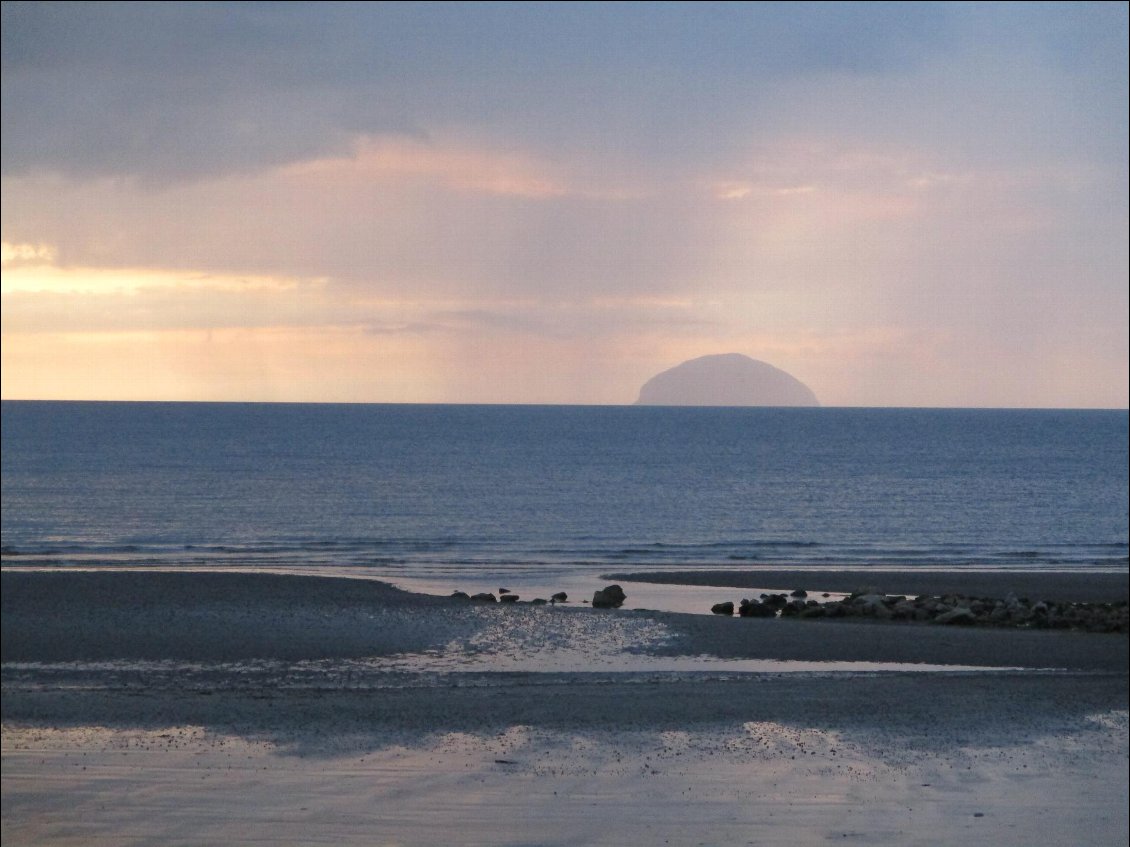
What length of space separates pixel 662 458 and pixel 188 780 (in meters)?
123

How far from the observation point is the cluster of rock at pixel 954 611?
103ft

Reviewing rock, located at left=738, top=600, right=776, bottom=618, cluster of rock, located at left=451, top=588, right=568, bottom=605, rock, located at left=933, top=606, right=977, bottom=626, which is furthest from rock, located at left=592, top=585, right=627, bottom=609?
rock, located at left=933, top=606, right=977, bottom=626

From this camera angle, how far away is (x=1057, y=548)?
57.2m

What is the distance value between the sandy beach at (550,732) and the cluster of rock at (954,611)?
139 cm

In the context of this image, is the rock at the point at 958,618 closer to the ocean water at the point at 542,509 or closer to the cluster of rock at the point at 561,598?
the cluster of rock at the point at 561,598

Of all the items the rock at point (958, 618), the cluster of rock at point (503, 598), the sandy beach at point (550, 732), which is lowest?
the sandy beach at point (550, 732)

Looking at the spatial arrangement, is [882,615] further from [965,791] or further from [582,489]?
[582,489]

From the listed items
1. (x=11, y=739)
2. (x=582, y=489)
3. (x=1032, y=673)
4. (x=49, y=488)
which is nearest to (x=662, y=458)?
(x=582, y=489)

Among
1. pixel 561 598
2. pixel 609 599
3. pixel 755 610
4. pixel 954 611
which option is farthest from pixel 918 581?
pixel 561 598

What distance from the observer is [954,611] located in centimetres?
3155

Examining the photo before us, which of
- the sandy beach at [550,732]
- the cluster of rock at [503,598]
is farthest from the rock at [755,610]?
the cluster of rock at [503,598]

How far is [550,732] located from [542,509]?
56878mm

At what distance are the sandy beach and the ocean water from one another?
15.4 metres

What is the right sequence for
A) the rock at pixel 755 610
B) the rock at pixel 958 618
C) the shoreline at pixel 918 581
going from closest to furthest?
the rock at pixel 958 618 < the rock at pixel 755 610 < the shoreline at pixel 918 581
